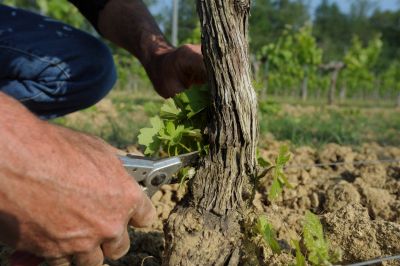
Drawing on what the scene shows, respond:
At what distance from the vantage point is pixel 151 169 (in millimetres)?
1399

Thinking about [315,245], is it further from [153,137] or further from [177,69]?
[177,69]

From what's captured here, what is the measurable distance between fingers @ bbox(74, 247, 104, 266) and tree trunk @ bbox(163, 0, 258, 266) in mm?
347

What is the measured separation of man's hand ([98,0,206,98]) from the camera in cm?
194

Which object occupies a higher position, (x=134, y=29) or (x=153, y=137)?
(x=134, y=29)

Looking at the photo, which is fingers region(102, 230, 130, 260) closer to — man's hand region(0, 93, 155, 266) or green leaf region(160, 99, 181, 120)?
man's hand region(0, 93, 155, 266)

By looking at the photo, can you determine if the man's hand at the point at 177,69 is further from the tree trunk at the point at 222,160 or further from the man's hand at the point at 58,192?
the man's hand at the point at 58,192

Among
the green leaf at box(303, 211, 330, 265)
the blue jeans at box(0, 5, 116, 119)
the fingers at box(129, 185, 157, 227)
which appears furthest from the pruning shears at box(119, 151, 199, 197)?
the blue jeans at box(0, 5, 116, 119)

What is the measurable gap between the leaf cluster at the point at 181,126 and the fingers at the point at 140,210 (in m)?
0.37

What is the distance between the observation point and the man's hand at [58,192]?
1.06m

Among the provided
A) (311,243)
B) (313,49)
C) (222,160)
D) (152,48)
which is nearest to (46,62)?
(152,48)

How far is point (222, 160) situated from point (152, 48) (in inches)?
34.1

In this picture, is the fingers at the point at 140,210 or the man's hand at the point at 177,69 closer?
the fingers at the point at 140,210

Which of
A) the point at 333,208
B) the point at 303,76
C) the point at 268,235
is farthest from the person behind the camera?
the point at 303,76

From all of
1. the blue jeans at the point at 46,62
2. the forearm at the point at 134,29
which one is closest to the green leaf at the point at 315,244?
the forearm at the point at 134,29
